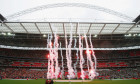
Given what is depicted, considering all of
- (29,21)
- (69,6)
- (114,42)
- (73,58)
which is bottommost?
(73,58)

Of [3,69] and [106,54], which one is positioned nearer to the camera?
[3,69]

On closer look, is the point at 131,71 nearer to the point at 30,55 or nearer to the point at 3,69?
the point at 30,55

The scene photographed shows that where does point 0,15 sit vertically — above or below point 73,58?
above

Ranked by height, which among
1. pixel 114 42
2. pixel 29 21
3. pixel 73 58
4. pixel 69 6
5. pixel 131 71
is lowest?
pixel 131 71

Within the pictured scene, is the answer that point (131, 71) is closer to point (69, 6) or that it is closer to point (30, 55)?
point (69, 6)

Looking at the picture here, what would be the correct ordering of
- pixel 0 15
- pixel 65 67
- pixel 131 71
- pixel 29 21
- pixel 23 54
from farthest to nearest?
pixel 23 54, pixel 65 67, pixel 131 71, pixel 29 21, pixel 0 15

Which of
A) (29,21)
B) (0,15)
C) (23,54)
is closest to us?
(0,15)

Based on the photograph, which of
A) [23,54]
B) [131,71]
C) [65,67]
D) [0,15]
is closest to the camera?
[0,15]

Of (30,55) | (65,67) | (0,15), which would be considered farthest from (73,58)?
(0,15)

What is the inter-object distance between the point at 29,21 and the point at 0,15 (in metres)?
6.25

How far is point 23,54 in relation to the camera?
4262cm

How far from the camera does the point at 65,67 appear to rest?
130ft

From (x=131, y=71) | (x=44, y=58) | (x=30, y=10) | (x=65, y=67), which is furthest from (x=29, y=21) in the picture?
(x=131, y=71)

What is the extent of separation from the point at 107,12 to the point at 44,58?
26.5m
